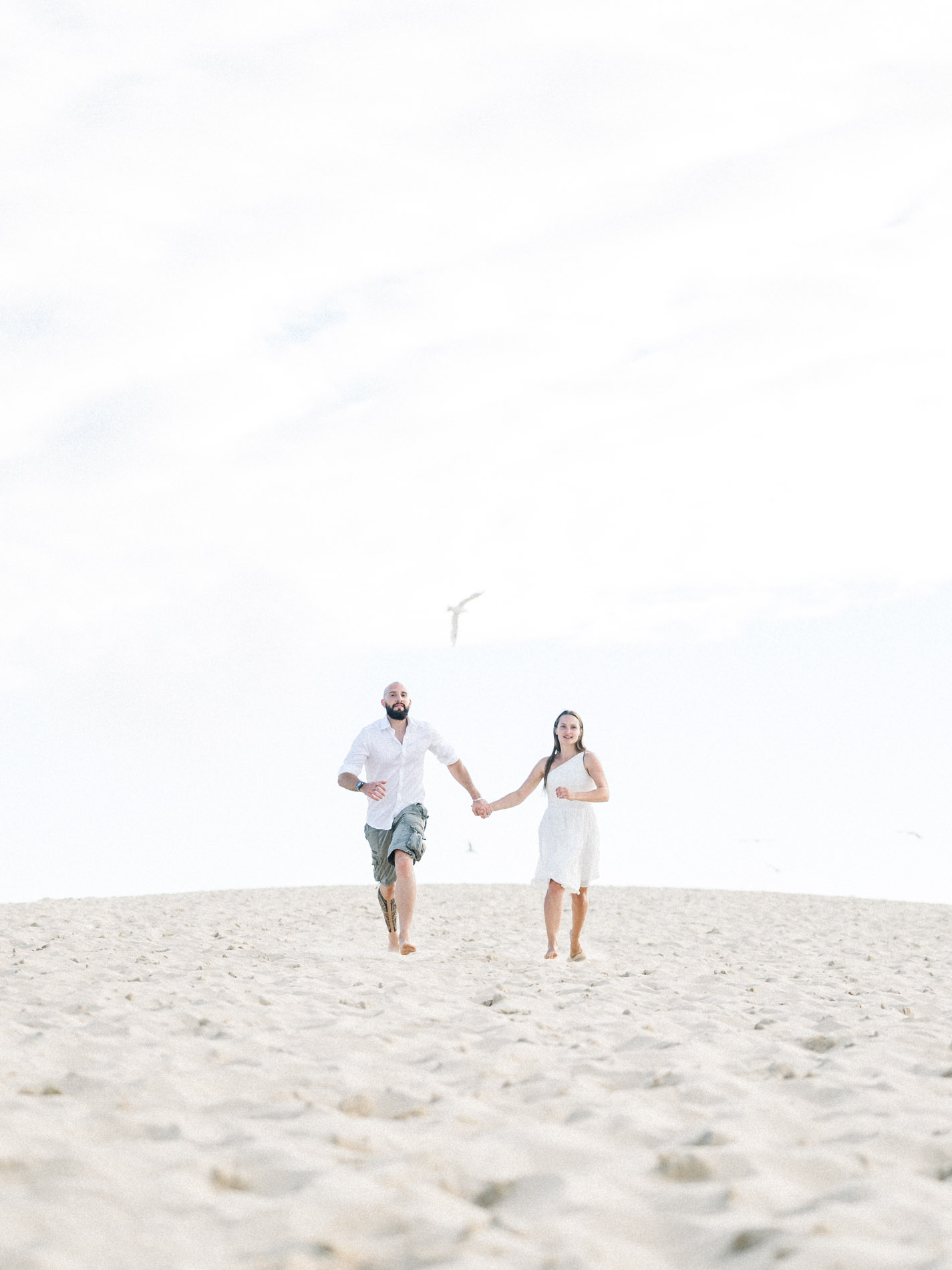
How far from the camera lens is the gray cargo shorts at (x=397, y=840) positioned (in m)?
8.80

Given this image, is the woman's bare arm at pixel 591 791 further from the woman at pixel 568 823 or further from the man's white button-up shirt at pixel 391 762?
the man's white button-up shirt at pixel 391 762

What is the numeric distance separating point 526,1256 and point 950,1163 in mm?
1517

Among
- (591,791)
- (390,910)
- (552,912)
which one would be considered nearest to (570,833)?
(591,791)

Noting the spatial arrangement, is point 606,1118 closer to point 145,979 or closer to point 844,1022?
point 844,1022

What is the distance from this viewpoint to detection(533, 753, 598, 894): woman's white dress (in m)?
8.68

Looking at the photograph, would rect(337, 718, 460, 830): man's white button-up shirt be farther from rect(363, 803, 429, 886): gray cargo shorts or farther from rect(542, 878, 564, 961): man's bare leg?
rect(542, 878, 564, 961): man's bare leg

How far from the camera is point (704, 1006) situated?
6.30m

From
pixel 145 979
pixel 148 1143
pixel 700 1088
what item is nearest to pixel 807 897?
pixel 145 979

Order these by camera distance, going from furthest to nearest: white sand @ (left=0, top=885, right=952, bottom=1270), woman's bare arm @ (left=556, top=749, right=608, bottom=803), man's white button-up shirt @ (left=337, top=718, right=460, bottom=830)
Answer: man's white button-up shirt @ (left=337, top=718, right=460, bottom=830) < woman's bare arm @ (left=556, top=749, right=608, bottom=803) < white sand @ (left=0, top=885, right=952, bottom=1270)

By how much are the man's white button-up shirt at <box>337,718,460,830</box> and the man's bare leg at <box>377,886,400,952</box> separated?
559 mm

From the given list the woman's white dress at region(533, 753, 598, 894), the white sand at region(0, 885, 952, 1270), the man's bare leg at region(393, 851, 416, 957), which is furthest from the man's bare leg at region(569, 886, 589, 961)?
the man's bare leg at region(393, 851, 416, 957)

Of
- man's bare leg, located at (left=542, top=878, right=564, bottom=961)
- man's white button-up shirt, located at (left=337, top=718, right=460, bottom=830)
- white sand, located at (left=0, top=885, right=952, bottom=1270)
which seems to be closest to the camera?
white sand, located at (left=0, top=885, right=952, bottom=1270)

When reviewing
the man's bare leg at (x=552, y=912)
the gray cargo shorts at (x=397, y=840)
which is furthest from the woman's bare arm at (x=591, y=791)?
the gray cargo shorts at (x=397, y=840)

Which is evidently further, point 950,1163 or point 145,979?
point 145,979
